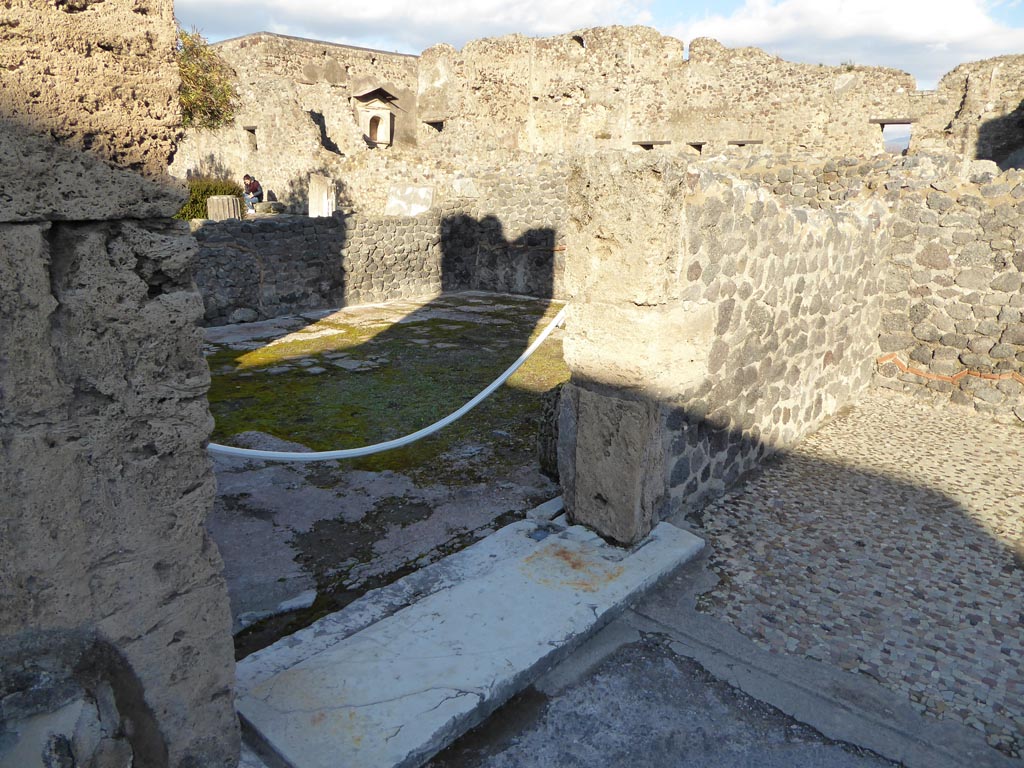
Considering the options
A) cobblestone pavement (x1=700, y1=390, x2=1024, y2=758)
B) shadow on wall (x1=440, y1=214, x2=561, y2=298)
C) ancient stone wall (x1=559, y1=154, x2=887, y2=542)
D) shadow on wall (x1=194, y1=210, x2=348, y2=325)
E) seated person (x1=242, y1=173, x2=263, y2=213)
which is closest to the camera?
cobblestone pavement (x1=700, y1=390, x2=1024, y2=758)

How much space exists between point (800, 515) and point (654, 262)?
5.57ft

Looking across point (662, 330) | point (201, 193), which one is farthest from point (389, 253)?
point (662, 330)

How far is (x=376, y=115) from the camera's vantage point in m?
21.4

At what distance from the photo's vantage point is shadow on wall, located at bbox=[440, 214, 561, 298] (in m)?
11.7

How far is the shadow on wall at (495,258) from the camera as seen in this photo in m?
11.7

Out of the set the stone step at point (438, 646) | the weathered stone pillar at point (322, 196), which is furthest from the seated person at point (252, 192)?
the stone step at point (438, 646)

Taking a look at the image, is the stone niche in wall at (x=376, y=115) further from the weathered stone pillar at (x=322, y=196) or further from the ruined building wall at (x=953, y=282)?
the ruined building wall at (x=953, y=282)

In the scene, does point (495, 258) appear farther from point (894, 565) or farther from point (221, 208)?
point (894, 565)

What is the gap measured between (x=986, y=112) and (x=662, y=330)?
47.8 ft

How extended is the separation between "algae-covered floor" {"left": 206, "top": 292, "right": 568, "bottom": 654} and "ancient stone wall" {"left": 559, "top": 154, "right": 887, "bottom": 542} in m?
0.84

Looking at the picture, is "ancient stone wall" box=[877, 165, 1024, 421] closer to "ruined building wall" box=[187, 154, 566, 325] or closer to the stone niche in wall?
"ruined building wall" box=[187, 154, 566, 325]

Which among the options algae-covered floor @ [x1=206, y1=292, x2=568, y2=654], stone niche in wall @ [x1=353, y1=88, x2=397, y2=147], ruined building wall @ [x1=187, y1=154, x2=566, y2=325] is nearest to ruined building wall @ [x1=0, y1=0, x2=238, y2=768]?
algae-covered floor @ [x1=206, y1=292, x2=568, y2=654]

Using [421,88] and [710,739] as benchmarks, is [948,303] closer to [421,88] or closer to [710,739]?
[710,739]

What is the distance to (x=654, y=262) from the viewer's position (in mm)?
3100
